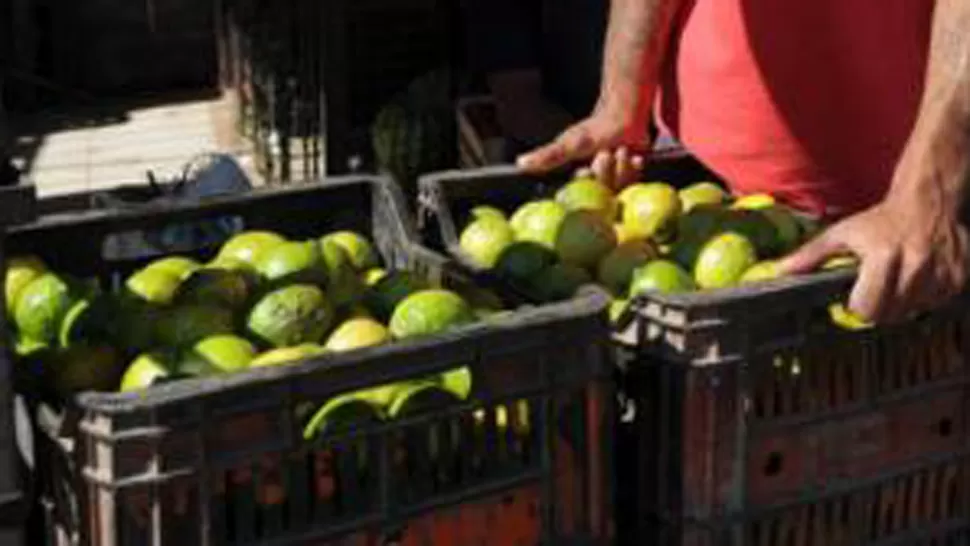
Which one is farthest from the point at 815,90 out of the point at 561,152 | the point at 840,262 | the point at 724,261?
the point at 840,262

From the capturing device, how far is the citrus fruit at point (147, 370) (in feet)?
8.25

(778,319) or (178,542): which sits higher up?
(778,319)

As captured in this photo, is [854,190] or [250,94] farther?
[250,94]

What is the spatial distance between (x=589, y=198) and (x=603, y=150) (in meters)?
0.24

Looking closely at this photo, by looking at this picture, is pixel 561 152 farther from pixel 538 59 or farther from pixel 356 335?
pixel 538 59

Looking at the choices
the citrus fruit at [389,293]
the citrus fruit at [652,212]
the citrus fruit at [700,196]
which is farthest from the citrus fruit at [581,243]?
the citrus fruit at [389,293]

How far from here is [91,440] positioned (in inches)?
85.4

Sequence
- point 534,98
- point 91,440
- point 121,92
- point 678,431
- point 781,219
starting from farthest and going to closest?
point 121,92 < point 534,98 < point 781,219 < point 678,431 < point 91,440

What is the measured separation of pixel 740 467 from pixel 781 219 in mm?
808

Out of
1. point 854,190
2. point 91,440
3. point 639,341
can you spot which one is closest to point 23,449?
point 91,440

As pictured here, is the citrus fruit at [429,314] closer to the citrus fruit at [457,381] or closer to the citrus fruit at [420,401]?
the citrus fruit at [457,381]

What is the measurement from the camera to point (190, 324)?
8.81ft

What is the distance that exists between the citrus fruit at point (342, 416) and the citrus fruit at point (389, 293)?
458mm

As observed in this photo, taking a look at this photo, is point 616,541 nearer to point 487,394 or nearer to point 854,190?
point 487,394
